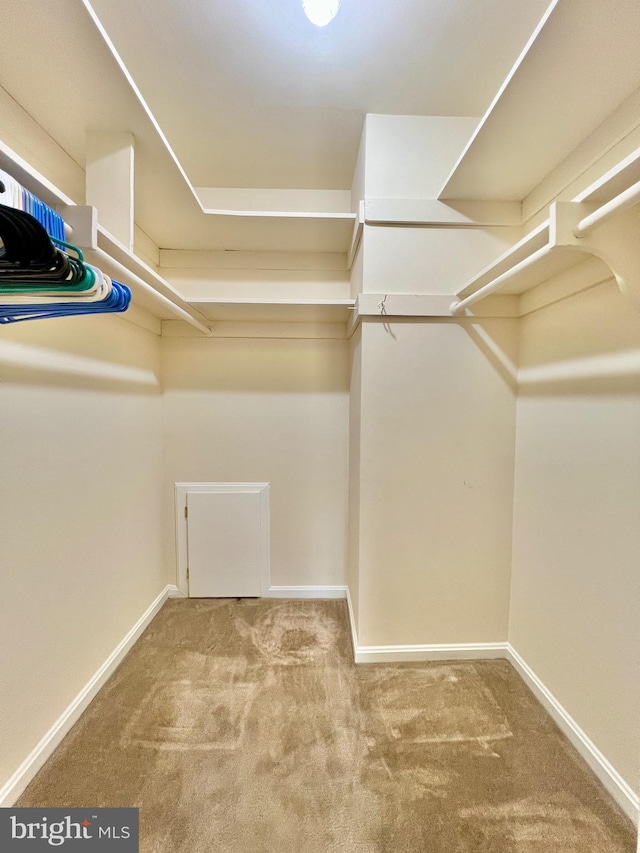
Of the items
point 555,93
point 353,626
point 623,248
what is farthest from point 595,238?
point 353,626

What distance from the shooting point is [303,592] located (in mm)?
2434

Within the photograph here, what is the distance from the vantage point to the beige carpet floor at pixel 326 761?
1104 mm

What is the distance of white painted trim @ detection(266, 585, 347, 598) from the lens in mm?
2432

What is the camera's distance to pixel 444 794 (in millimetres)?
1212

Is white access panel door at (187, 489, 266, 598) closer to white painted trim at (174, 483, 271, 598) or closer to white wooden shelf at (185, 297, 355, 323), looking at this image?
white painted trim at (174, 483, 271, 598)

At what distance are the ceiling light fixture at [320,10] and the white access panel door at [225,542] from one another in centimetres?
220

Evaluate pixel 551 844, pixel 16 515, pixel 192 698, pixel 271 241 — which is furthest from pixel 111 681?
pixel 271 241

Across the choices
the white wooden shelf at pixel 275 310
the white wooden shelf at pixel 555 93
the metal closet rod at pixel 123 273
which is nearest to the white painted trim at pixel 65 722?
the metal closet rod at pixel 123 273

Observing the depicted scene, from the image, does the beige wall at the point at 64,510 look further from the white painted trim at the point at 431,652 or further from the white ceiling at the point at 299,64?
the white painted trim at the point at 431,652

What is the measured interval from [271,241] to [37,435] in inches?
62.2

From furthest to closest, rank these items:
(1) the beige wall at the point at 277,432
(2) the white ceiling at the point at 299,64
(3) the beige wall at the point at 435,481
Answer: (1) the beige wall at the point at 277,432
(3) the beige wall at the point at 435,481
(2) the white ceiling at the point at 299,64

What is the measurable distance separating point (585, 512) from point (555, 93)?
1448 millimetres

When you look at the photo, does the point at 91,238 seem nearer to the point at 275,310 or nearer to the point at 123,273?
the point at 123,273

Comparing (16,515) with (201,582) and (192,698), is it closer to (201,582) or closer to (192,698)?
(192,698)
